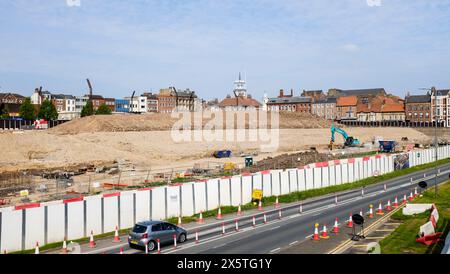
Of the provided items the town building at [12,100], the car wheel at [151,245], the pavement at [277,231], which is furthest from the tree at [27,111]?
the car wheel at [151,245]

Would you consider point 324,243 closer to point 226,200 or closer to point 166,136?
point 226,200

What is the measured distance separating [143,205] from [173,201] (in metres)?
2.81

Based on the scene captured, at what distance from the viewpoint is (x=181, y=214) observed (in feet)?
109

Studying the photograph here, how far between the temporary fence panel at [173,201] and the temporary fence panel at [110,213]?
179 inches

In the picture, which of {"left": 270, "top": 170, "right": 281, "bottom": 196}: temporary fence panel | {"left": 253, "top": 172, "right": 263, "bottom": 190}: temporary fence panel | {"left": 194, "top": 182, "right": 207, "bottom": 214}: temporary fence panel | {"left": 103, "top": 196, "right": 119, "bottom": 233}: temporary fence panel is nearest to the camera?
{"left": 103, "top": 196, "right": 119, "bottom": 233}: temporary fence panel

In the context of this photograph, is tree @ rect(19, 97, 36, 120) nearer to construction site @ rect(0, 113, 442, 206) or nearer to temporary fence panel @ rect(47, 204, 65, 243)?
construction site @ rect(0, 113, 442, 206)

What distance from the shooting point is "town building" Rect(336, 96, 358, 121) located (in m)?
189

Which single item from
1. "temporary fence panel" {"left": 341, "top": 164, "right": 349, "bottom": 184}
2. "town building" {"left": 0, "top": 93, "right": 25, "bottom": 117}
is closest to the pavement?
"temporary fence panel" {"left": 341, "top": 164, "right": 349, "bottom": 184}

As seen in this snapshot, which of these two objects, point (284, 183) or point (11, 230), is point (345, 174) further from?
point (11, 230)

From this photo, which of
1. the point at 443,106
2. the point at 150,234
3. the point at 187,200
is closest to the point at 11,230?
the point at 150,234

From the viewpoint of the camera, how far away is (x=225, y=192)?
37.3m

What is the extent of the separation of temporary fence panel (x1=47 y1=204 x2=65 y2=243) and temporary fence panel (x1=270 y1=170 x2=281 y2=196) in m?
21.3

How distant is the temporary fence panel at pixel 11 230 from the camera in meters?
23.0

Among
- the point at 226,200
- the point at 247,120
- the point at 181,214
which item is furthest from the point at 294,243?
the point at 247,120
